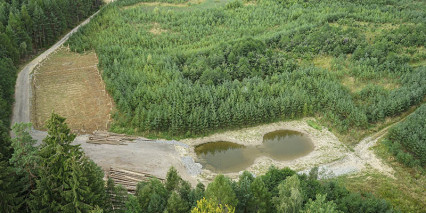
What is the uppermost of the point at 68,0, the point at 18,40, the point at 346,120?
the point at 68,0

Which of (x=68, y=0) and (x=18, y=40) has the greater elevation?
(x=68, y=0)

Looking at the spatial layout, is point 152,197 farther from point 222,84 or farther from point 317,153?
point 222,84

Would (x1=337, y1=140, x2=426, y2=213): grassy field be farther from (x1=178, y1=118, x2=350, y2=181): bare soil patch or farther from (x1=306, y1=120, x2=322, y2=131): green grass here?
(x1=306, y1=120, x2=322, y2=131): green grass

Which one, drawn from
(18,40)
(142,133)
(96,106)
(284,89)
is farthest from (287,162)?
(18,40)

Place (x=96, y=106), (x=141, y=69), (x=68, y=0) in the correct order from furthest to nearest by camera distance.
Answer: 1. (x=68, y=0)
2. (x=141, y=69)
3. (x=96, y=106)

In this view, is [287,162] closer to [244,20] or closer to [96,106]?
[96,106]

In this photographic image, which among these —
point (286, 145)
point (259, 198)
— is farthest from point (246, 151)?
point (259, 198)

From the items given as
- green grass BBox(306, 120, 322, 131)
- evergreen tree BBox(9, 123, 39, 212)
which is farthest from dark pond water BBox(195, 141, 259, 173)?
evergreen tree BBox(9, 123, 39, 212)
